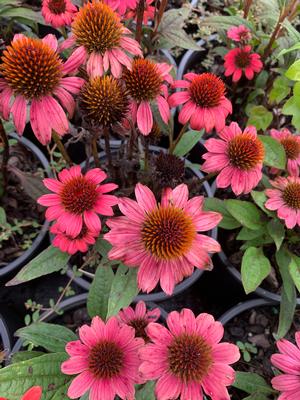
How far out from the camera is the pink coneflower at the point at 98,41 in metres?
0.82

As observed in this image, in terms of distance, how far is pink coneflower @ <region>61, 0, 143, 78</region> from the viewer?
824 mm

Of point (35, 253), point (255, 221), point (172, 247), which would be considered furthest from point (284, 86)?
point (35, 253)

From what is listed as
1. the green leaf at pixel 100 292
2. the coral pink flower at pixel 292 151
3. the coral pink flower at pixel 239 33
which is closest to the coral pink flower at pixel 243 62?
the coral pink flower at pixel 239 33

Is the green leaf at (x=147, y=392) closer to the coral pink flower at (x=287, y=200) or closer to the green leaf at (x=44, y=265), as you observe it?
the green leaf at (x=44, y=265)

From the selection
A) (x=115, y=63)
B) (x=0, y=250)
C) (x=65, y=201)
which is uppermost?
(x=115, y=63)

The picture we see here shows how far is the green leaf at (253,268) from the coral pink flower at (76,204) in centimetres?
37

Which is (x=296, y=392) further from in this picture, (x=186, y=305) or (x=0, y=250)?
(x=0, y=250)

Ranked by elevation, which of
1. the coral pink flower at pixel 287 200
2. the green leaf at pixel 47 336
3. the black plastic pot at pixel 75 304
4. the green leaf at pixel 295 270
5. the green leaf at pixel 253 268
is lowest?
the black plastic pot at pixel 75 304

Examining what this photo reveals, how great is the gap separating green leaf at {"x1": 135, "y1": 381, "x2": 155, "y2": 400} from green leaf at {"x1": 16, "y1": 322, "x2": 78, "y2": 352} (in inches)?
7.6

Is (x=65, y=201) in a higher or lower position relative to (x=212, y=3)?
lower

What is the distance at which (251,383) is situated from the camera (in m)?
0.99

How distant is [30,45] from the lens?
801mm

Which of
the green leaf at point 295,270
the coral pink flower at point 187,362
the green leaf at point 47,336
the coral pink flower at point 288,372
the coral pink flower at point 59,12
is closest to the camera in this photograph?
the coral pink flower at point 187,362

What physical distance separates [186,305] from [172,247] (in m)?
0.71
